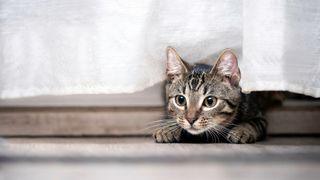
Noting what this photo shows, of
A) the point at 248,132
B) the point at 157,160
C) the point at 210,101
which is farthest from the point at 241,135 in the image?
the point at 157,160

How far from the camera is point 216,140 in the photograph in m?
1.65

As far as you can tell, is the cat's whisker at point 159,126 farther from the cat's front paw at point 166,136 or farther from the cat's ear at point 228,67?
the cat's ear at point 228,67

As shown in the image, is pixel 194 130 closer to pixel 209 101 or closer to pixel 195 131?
pixel 195 131

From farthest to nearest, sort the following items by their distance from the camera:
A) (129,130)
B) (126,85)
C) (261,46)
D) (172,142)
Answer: (129,130) → (172,142) → (126,85) → (261,46)

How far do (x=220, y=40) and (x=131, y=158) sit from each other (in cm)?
47

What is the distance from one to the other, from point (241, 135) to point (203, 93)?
0.20 meters

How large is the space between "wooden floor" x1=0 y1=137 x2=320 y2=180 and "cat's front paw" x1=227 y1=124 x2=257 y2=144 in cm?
4

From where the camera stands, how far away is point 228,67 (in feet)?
5.12

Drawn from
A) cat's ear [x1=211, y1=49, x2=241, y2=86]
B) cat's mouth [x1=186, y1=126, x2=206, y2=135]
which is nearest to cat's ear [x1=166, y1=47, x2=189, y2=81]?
cat's ear [x1=211, y1=49, x2=241, y2=86]

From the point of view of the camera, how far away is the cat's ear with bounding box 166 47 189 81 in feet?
4.95

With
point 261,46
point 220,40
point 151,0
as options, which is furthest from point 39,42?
point 261,46

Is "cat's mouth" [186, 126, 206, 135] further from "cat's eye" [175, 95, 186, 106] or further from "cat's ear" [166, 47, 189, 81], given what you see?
"cat's ear" [166, 47, 189, 81]

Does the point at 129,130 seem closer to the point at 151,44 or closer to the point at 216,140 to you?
the point at 216,140

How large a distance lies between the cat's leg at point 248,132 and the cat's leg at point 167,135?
188 millimetres
